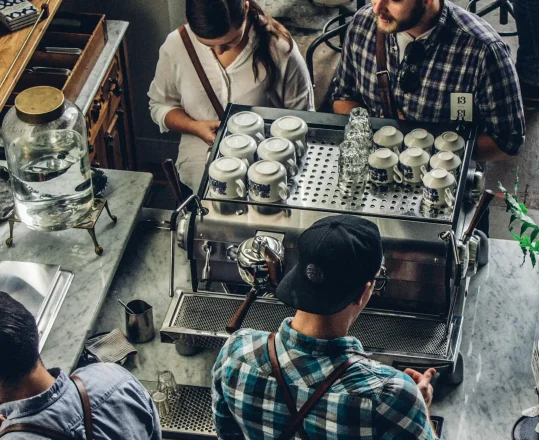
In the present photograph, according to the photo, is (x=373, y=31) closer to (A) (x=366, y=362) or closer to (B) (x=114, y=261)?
(B) (x=114, y=261)

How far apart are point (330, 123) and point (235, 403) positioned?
47.1 inches

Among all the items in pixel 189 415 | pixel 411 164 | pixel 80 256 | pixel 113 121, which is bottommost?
pixel 113 121

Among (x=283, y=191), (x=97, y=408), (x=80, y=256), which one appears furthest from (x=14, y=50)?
(x=97, y=408)

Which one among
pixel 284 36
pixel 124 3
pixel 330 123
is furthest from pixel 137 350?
pixel 124 3

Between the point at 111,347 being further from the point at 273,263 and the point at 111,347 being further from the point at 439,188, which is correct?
the point at 439,188

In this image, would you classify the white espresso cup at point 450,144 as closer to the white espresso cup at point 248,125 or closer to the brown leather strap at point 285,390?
the white espresso cup at point 248,125

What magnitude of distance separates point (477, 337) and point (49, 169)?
1.49 meters

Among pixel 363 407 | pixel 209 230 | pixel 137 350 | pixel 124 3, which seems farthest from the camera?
pixel 124 3

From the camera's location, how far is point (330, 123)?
304cm

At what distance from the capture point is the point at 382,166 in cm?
277

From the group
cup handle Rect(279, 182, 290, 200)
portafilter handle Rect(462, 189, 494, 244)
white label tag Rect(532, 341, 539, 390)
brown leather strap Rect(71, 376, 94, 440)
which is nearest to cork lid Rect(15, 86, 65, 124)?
cup handle Rect(279, 182, 290, 200)

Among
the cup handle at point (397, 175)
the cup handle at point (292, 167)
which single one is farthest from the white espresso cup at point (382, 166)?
the cup handle at point (292, 167)

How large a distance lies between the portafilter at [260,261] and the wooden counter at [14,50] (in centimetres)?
110

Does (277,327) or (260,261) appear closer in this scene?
(260,261)
